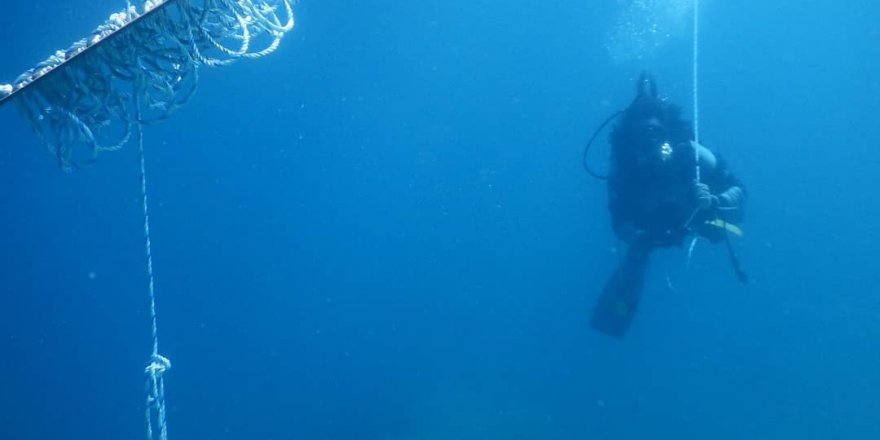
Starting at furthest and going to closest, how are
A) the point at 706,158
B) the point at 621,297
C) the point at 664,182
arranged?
the point at 621,297, the point at 706,158, the point at 664,182

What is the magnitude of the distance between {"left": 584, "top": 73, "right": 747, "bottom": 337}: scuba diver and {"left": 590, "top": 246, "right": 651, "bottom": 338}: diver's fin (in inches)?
21.4

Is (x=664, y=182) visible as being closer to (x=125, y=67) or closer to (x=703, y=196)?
(x=703, y=196)

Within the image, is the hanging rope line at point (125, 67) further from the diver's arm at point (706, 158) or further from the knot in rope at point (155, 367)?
the diver's arm at point (706, 158)

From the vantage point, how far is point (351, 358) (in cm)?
2962

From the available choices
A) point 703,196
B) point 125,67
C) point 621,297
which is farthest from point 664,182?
point 125,67

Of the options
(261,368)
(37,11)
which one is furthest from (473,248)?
(37,11)

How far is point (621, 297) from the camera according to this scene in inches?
311

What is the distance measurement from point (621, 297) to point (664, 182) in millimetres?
1964

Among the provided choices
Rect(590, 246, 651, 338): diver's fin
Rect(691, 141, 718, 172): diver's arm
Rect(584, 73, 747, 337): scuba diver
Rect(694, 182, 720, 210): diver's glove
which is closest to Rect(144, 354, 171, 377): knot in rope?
Rect(584, 73, 747, 337): scuba diver

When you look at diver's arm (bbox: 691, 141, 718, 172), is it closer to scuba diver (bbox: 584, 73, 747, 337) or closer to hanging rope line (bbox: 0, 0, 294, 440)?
scuba diver (bbox: 584, 73, 747, 337)

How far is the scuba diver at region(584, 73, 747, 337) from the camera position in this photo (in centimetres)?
640

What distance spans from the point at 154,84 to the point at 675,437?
22479 mm

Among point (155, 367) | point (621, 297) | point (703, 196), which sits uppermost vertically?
point (155, 367)

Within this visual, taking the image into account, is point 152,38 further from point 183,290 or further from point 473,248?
point 473,248
